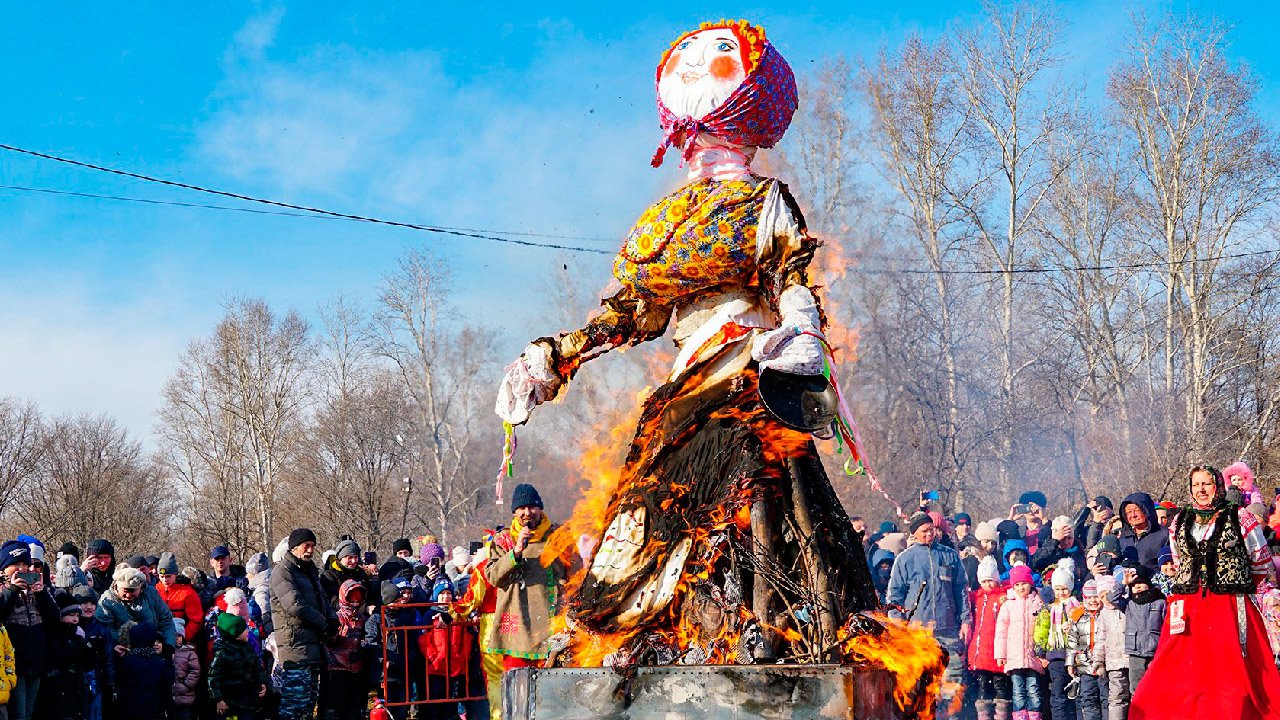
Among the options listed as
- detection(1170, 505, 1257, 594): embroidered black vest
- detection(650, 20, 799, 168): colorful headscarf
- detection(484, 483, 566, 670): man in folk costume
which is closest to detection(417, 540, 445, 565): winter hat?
detection(484, 483, 566, 670): man in folk costume

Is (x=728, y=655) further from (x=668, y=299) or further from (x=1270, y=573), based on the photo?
(x=1270, y=573)

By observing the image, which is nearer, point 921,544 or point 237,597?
point 237,597

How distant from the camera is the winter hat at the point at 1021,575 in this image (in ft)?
37.9

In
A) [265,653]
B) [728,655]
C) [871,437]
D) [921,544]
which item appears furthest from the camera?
[871,437]

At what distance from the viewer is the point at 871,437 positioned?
92.3ft

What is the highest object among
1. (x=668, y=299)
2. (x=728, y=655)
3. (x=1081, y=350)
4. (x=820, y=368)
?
(x=1081, y=350)

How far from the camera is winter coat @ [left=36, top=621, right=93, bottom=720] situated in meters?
10.3

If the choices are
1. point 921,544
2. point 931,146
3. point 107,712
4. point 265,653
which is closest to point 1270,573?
point 921,544

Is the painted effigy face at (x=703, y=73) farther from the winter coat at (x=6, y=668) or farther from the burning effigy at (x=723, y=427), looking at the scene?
the winter coat at (x=6, y=668)

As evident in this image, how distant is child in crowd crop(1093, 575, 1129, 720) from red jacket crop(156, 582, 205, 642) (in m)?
7.48

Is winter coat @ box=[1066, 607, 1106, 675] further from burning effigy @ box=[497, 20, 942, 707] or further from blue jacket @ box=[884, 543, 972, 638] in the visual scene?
burning effigy @ box=[497, 20, 942, 707]

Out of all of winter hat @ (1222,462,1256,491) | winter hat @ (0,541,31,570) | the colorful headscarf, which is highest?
→ the colorful headscarf

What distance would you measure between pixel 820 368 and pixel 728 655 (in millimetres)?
947

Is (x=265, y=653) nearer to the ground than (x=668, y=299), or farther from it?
nearer to the ground
